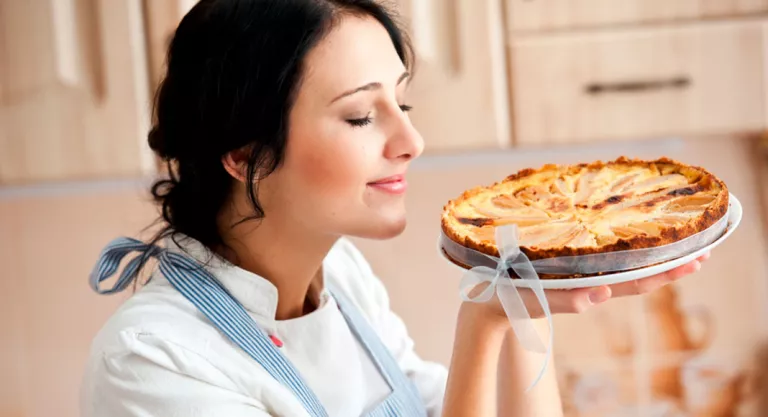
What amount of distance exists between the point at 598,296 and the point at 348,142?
13.5 inches

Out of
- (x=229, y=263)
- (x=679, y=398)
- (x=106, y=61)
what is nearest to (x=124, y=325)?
(x=229, y=263)

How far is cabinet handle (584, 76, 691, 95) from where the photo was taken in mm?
1520

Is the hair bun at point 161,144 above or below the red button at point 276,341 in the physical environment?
above

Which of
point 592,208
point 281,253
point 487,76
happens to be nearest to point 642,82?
point 487,76

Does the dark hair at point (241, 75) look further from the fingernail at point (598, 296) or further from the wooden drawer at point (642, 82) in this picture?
the wooden drawer at point (642, 82)

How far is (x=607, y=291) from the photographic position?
80 cm

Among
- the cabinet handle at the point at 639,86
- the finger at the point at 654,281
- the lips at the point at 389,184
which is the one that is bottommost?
the finger at the point at 654,281

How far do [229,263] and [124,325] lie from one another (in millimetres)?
159

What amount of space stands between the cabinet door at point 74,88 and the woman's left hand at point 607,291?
101cm

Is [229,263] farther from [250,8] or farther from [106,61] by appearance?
[106,61]

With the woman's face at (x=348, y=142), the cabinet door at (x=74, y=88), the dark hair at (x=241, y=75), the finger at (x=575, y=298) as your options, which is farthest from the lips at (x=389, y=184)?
the cabinet door at (x=74, y=88)

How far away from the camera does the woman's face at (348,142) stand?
3.22 feet

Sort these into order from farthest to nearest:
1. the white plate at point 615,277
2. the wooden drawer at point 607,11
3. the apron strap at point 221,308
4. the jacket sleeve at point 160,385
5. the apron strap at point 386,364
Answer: the wooden drawer at point 607,11, the apron strap at point 386,364, the apron strap at point 221,308, the jacket sleeve at point 160,385, the white plate at point 615,277

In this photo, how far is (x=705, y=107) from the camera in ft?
4.99
